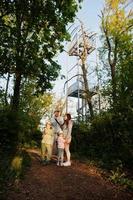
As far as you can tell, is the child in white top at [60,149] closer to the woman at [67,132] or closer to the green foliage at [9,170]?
the woman at [67,132]

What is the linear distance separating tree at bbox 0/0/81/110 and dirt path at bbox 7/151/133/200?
5268mm

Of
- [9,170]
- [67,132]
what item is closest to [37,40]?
[67,132]

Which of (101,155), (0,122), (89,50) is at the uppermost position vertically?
(89,50)

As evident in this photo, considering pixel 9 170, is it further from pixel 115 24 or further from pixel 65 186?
pixel 115 24

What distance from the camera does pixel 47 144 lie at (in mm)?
18234

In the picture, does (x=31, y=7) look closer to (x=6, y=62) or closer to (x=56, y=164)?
(x=6, y=62)

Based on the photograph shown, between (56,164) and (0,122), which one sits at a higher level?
(0,122)

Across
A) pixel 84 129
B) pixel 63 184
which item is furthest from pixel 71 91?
pixel 63 184

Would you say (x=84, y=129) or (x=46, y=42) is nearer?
(x=46, y=42)

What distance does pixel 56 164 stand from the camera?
18094 mm

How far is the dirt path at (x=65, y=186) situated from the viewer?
12562 millimetres

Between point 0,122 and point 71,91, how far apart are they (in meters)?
20.6

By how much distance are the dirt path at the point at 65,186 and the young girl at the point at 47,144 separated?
2.66ft

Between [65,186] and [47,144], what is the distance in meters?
4.44
